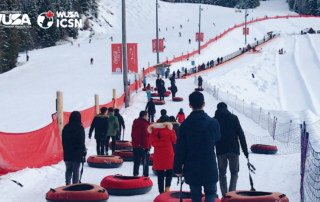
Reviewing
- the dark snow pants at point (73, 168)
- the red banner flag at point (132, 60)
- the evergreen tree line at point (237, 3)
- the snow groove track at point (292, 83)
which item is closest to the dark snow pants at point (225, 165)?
the dark snow pants at point (73, 168)

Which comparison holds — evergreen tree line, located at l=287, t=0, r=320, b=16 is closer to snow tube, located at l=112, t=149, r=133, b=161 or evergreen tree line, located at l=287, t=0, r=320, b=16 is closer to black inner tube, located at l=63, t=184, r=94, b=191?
snow tube, located at l=112, t=149, r=133, b=161

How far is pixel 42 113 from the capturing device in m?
28.9

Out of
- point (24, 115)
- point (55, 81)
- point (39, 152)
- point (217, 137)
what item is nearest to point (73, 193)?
point (217, 137)

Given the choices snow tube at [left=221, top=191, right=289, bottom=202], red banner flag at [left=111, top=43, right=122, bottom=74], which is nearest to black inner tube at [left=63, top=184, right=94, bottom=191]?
snow tube at [left=221, top=191, right=289, bottom=202]

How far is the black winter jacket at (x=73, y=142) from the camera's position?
329 inches

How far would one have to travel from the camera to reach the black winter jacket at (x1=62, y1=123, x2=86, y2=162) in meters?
8.35

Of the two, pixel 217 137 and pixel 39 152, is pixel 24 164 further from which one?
pixel 217 137

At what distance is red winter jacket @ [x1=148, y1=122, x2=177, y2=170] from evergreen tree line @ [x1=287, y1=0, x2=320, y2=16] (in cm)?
14312

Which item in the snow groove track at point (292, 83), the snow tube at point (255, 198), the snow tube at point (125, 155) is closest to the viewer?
the snow tube at point (255, 198)

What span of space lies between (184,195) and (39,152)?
537 centimetres

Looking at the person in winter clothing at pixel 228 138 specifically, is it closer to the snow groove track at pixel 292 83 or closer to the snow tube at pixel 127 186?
the snow tube at pixel 127 186

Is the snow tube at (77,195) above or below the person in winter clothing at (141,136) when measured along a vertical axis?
below

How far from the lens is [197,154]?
5.30m

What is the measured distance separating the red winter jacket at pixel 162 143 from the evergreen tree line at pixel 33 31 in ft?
191
